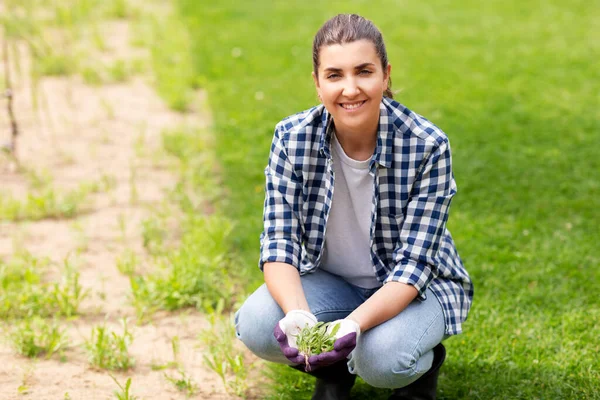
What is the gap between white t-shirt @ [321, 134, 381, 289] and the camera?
2.47 meters

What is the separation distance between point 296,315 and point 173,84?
3.85m

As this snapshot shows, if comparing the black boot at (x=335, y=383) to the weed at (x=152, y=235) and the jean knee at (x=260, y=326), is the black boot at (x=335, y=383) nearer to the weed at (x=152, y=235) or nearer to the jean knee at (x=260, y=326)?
the jean knee at (x=260, y=326)

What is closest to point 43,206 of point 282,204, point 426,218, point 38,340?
point 38,340

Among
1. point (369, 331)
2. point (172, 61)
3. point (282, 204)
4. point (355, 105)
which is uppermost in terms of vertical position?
point (172, 61)

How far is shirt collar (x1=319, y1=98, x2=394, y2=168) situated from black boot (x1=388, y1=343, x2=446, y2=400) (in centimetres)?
60

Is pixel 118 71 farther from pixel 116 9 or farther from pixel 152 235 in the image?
pixel 152 235

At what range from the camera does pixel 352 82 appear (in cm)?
230

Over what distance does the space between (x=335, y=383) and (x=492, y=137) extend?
2.69 meters

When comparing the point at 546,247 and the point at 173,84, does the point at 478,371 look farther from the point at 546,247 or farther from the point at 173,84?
the point at 173,84

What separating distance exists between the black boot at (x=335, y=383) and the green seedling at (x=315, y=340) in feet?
0.86

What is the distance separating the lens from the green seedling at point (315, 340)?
2.16 m

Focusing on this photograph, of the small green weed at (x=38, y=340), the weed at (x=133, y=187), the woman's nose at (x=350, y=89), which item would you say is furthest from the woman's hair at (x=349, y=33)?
the weed at (x=133, y=187)

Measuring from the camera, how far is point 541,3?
295 inches

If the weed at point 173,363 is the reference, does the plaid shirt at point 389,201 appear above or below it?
above
